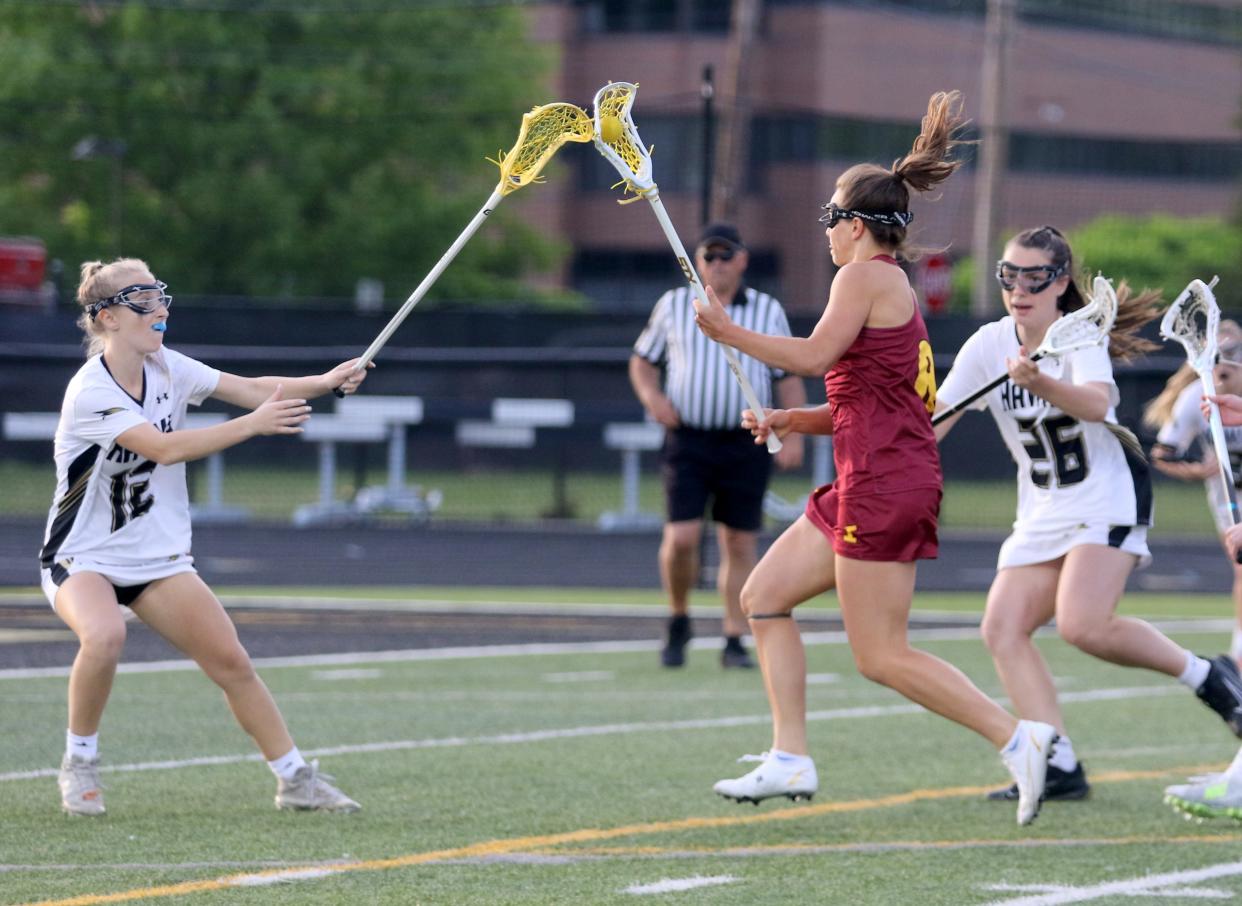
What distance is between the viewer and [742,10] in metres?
24.5

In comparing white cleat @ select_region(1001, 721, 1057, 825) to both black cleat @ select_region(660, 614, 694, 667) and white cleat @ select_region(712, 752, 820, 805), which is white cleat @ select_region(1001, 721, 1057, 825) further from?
black cleat @ select_region(660, 614, 694, 667)

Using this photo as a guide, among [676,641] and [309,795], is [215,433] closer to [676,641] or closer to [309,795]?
[309,795]

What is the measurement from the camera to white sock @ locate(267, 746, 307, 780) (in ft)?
22.1

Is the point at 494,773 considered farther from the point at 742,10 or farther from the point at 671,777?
the point at 742,10

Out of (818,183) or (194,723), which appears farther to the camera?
(818,183)

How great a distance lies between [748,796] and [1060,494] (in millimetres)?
1754

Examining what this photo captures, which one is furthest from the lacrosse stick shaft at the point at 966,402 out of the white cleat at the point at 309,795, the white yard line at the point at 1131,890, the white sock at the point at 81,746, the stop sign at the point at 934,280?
the stop sign at the point at 934,280

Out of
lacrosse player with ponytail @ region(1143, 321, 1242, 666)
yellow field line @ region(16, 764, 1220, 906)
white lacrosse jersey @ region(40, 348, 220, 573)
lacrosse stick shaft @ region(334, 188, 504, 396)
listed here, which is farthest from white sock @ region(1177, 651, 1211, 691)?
white lacrosse jersey @ region(40, 348, 220, 573)

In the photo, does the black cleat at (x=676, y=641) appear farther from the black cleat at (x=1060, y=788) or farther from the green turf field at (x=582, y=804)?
the black cleat at (x=1060, y=788)

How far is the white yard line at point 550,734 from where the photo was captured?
25.3 feet

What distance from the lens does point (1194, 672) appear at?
714 cm

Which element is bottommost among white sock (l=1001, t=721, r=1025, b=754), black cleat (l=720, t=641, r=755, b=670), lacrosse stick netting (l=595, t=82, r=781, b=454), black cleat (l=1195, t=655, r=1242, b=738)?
black cleat (l=720, t=641, r=755, b=670)

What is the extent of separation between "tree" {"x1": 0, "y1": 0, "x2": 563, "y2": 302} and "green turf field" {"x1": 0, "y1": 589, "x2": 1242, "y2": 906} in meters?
24.9

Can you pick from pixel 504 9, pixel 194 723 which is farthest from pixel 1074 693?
pixel 504 9
